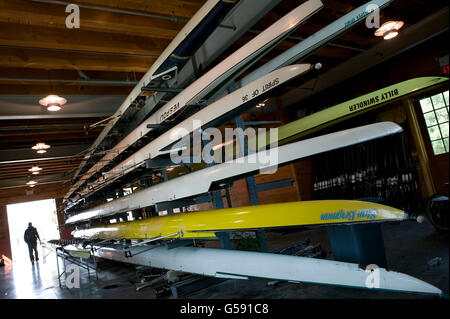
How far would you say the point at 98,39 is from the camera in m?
3.54

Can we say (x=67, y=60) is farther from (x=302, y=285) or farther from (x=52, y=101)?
(x=302, y=285)

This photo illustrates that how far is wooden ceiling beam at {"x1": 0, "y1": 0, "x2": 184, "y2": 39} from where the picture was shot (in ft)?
9.09

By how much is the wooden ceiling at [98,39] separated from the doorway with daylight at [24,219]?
9.44 meters

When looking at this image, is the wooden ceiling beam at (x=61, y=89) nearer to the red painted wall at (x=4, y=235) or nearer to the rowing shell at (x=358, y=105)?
the rowing shell at (x=358, y=105)

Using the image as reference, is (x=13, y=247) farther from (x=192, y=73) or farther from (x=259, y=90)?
(x=259, y=90)

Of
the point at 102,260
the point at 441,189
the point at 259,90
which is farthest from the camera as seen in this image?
the point at 102,260

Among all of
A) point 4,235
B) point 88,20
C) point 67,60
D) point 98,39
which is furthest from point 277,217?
point 4,235

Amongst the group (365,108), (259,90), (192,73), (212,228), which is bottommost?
(212,228)

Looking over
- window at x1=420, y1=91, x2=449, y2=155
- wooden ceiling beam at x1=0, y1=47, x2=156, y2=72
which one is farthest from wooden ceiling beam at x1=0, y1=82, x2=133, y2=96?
window at x1=420, y1=91, x2=449, y2=155

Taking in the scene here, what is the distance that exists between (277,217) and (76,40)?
2743 millimetres

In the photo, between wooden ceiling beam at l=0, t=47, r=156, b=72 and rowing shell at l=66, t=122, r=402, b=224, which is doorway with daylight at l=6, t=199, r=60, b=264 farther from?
rowing shell at l=66, t=122, r=402, b=224

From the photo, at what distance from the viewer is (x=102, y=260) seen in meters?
7.24
